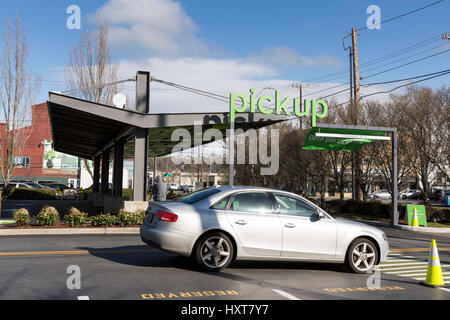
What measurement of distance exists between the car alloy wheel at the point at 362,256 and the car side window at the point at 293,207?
1013mm

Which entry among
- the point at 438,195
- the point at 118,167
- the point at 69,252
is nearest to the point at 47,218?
the point at 69,252

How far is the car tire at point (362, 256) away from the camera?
822cm

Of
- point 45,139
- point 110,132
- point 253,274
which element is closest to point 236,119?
point 110,132

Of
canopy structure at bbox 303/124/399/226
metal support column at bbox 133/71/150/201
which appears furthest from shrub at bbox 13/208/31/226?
canopy structure at bbox 303/124/399/226

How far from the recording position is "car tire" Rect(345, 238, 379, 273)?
8219 millimetres

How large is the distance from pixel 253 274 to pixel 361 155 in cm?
1945

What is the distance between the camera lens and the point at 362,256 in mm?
8281

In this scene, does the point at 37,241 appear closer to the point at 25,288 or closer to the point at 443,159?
the point at 25,288

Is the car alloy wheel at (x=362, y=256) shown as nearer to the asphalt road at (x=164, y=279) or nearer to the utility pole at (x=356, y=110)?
the asphalt road at (x=164, y=279)

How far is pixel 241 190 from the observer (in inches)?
319

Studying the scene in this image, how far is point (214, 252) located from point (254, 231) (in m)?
0.79

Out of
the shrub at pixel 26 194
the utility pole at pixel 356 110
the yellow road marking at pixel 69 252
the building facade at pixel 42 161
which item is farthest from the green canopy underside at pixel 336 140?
the building facade at pixel 42 161

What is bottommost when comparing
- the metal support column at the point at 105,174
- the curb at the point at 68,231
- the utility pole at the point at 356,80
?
the curb at the point at 68,231

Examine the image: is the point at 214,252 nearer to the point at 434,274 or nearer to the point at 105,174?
the point at 434,274
